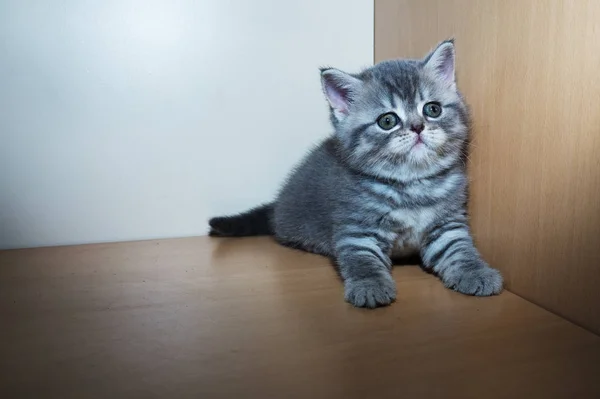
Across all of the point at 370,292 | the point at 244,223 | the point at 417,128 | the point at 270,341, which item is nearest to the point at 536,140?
the point at 417,128

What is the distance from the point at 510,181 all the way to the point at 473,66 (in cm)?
29

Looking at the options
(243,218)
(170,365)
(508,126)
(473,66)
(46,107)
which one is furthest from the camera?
(243,218)

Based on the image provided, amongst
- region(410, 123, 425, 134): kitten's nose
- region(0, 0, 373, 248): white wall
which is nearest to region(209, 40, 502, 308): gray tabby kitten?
region(410, 123, 425, 134): kitten's nose

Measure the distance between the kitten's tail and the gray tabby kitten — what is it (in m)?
0.40

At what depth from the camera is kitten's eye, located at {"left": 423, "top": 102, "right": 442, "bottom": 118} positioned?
1.17 m

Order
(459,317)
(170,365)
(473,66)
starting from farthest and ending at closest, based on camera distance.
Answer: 1. (473,66)
2. (459,317)
3. (170,365)

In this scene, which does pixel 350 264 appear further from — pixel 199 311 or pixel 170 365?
pixel 170 365

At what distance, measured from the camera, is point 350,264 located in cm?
115

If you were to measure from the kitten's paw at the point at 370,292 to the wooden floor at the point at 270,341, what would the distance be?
2 cm

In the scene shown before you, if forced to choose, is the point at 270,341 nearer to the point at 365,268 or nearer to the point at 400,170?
the point at 365,268

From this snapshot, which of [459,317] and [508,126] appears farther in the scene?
[508,126]

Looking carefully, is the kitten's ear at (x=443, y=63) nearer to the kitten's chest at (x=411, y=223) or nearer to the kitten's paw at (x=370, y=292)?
the kitten's chest at (x=411, y=223)

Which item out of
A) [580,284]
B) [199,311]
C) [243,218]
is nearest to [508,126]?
[580,284]

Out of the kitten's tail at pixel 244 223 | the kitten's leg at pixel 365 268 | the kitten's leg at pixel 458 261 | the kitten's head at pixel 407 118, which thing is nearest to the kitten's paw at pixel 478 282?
the kitten's leg at pixel 458 261
